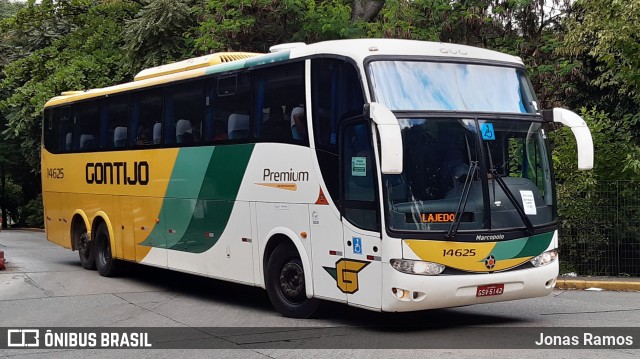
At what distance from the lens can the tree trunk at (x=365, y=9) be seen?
2669 cm

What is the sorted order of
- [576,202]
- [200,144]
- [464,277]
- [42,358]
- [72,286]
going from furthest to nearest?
[576,202]
[72,286]
[200,144]
[464,277]
[42,358]

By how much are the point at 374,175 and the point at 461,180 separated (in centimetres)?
100

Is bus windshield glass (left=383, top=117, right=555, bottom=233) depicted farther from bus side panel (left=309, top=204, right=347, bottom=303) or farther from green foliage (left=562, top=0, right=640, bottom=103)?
green foliage (left=562, top=0, right=640, bottom=103)

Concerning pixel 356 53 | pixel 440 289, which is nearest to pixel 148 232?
pixel 356 53

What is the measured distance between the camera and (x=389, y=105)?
1038cm

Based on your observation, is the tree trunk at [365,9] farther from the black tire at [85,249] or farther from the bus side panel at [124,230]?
the bus side panel at [124,230]

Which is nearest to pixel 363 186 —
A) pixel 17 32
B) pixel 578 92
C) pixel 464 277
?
pixel 464 277

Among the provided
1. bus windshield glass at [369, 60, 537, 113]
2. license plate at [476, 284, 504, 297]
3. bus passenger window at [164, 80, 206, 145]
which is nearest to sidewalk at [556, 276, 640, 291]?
bus windshield glass at [369, 60, 537, 113]

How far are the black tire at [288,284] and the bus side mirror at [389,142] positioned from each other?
8.90ft

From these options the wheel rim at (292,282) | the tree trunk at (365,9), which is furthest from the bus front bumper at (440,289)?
the tree trunk at (365,9)

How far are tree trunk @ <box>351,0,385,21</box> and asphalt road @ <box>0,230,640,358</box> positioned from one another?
11801mm

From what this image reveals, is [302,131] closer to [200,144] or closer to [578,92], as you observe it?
[200,144]

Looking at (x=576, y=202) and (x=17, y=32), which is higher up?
(x=17, y=32)

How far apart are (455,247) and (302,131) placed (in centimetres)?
268
